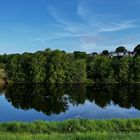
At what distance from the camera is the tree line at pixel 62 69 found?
3280 inches

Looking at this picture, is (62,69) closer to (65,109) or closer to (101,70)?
(101,70)

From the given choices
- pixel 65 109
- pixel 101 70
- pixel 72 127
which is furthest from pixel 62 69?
pixel 72 127

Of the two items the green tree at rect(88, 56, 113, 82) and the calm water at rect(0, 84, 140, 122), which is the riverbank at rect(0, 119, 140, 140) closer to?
the calm water at rect(0, 84, 140, 122)

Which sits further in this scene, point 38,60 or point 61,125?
point 38,60

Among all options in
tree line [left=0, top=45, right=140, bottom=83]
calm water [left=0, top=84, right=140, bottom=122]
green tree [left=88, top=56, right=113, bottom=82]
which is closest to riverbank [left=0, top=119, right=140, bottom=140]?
calm water [left=0, top=84, right=140, bottom=122]

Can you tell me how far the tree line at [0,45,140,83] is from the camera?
3280 inches

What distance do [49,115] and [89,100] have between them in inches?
624

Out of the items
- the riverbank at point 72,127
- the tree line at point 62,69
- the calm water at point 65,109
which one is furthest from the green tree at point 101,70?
the riverbank at point 72,127

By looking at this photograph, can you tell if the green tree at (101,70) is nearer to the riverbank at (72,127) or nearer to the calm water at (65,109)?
the calm water at (65,109)

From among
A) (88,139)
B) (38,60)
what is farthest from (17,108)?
(38,60)

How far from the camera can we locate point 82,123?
60.0 feet

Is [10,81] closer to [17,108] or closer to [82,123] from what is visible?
[17,108]

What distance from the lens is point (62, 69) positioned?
8412 cm

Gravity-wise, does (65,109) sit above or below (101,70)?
below
